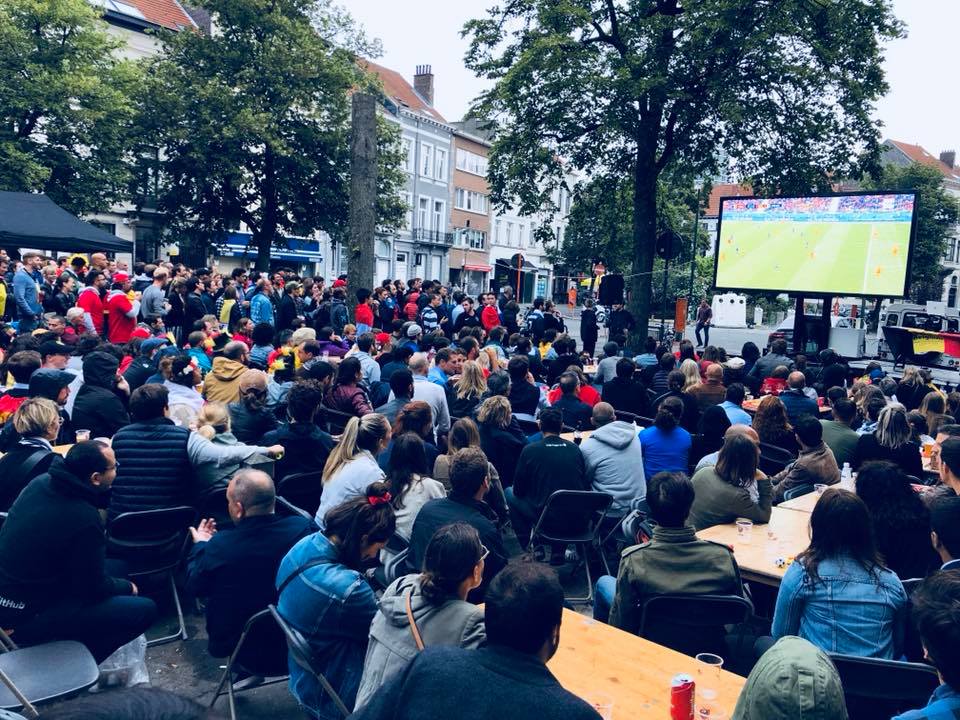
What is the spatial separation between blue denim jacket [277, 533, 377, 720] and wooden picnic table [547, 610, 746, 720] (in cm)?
78

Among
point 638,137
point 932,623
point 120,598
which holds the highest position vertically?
point 638,137

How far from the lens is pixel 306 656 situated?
3.03 m

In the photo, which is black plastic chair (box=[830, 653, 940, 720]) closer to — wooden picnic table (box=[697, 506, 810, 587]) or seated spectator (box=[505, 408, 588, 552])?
wooden picnic table (box=[697, 506, 810, 587])

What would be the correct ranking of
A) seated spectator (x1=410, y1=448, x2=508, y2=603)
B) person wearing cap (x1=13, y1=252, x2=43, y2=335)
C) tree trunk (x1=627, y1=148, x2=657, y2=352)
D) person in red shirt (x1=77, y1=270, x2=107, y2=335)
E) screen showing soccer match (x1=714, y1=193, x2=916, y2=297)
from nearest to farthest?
seated spectator (x1=410, y1=448, x2=508, y2=603) < person in red shirt (x1=77, y1=270, x2=107, y2=335) < person wearing cap (x1=13, y1=252, x2=43, y2=335) < screen showing soccer match (x1=714, y1=193, x2=916, y2=297) < tree trunk (x1=627, y1=148, x2=657, y2=352)

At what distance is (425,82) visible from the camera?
50344mm

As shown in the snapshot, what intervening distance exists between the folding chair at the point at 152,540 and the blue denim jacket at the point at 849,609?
10.9 feet

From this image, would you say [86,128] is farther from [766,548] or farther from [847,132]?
[766,548]

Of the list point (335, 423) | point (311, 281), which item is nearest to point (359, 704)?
point (335, 423)

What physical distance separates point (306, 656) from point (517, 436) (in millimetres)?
3871

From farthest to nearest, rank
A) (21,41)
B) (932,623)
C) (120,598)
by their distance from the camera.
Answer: (21,41), (120,598), (932,623)

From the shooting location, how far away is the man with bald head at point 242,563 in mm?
3637

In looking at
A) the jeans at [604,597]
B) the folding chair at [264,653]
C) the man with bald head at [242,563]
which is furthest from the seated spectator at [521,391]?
the folding chair at [264,653]

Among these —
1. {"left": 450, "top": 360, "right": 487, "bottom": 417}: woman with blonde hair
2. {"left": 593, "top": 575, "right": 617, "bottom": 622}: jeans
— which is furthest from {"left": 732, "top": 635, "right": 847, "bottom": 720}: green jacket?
{"left": 450, "top": 360, "right": 487, "bottom": 417}: woman with blonde hair

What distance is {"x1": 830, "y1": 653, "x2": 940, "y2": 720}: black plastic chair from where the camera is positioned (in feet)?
9.89
